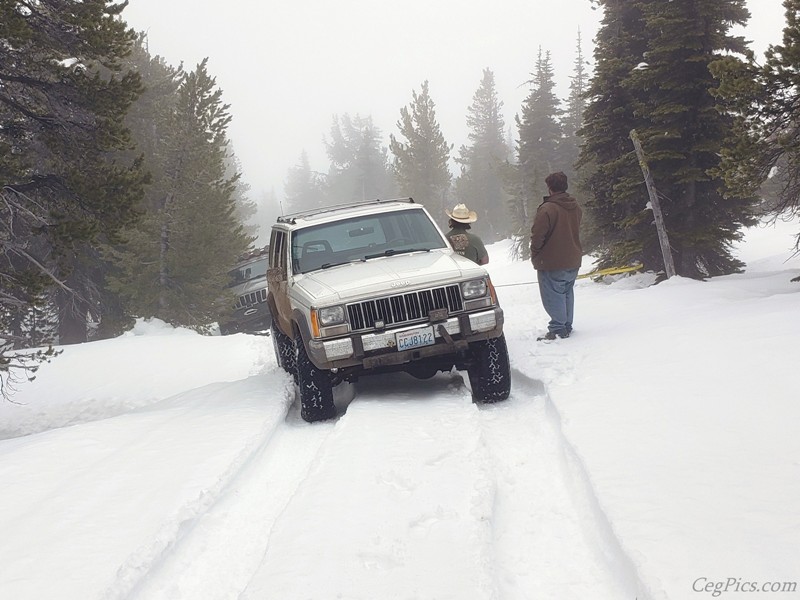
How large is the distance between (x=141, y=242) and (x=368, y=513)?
598 inches

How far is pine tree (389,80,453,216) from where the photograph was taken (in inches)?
1893

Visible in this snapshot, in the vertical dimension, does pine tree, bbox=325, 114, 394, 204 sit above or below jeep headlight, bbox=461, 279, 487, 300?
above

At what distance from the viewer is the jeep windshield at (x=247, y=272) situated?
18562 mm

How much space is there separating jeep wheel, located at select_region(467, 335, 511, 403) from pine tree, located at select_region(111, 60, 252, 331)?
1312cm


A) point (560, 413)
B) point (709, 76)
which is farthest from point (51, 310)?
point (709, 76)

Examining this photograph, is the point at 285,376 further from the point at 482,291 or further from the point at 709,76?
the point at 709,76

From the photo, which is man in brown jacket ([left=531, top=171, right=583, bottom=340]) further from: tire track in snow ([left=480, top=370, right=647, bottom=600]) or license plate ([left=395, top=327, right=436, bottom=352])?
tire track in snow ([left=480, top=370, right=647, bottom=600])

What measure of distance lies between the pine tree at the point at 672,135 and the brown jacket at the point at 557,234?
635 centimetres

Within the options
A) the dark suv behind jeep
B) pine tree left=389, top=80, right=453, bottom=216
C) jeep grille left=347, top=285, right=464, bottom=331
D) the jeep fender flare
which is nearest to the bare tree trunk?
the dark suv behind jeep

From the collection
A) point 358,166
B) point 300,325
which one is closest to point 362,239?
point 300,325

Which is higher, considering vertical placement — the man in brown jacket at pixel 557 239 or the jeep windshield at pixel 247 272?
the jeep windshield at pixel 247 272

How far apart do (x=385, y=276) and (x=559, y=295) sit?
9.70ft

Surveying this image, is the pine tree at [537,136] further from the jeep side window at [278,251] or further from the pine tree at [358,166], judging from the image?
the jeep side window at [278,251]

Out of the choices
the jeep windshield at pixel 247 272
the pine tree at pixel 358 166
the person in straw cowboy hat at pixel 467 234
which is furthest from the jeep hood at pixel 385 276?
the pine tree at pixel 358 166
